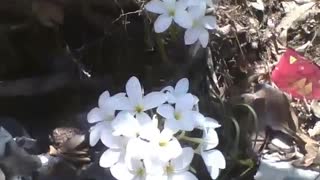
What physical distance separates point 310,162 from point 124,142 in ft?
1.66

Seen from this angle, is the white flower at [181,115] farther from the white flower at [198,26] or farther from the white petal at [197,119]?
the white flower at [198,26]

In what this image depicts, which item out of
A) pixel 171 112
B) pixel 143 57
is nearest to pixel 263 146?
pixel 143 57

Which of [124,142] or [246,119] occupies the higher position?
[124,142]

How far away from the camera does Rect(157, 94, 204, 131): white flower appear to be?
1.29 meters

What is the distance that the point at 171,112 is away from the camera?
1304 mm

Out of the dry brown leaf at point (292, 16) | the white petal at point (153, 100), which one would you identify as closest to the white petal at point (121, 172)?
the white petal at point (153, 100)

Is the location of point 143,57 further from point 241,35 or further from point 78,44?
point 241,35

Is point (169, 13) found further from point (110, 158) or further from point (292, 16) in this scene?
point (292, 16)

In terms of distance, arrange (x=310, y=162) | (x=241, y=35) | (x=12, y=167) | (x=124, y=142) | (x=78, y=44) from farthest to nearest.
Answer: (x=241, y=35)
(x=78, y=44)
(x=310, y=162)
(x=12, y=167)
(x=124, y=142)

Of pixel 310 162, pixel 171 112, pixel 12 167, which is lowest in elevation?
pixel 310 162

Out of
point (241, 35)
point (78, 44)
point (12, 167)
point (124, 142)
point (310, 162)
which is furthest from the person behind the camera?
point (241, 35)

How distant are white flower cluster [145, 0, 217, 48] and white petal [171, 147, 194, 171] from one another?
239mm

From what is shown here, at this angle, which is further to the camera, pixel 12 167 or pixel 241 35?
pixel 241 35

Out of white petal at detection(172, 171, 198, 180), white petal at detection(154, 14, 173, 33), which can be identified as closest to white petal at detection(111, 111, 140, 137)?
white petal at detection(172, 171, 198, 180)
